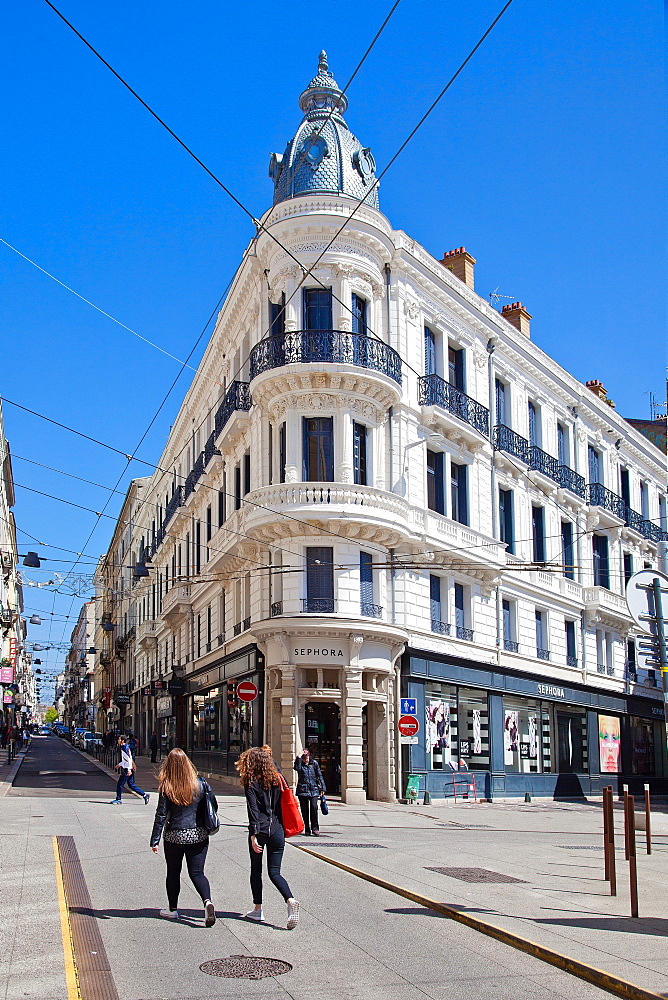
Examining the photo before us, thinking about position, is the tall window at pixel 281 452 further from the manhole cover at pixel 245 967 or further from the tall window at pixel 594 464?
the manhole cover at pixel 245 967

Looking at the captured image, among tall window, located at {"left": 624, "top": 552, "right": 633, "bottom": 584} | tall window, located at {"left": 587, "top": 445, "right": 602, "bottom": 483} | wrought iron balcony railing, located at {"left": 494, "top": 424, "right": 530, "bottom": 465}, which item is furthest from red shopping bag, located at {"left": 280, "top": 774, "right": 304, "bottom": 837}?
tall window, located at {"left": 624, "top": 552, "right": 633, "bottom": 584}

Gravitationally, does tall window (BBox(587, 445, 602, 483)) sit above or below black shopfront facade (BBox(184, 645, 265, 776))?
above

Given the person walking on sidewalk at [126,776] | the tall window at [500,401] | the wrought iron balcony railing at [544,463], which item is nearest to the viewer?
the person walking on sidewalk at [126,776]

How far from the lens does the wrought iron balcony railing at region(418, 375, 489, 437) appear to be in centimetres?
2980

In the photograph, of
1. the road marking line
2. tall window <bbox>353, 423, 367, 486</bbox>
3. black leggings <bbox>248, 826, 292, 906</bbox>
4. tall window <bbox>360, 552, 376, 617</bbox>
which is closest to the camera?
the road marking line

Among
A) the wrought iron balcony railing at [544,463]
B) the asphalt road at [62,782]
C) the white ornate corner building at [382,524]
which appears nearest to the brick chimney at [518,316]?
the white ornate corner building at [382,524]

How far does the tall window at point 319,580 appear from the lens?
→ 2595cm

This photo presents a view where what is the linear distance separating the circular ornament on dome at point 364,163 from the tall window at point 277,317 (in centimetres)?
502

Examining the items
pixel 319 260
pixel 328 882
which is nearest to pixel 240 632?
pixel 319 260

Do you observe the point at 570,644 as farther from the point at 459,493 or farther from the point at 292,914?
the point at 292,914

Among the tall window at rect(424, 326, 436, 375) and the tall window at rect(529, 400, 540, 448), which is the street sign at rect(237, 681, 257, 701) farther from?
the tall window at rect(529, 400, 540, 448)

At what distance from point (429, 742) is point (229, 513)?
10055mm

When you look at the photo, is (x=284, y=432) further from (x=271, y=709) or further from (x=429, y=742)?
(x=429, y=742)

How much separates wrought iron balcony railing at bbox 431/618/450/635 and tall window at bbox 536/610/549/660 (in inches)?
268
